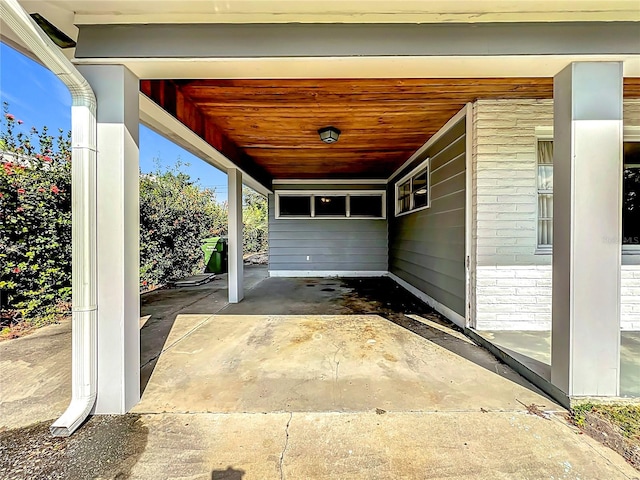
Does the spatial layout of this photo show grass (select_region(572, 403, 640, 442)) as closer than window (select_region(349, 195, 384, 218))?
Yes

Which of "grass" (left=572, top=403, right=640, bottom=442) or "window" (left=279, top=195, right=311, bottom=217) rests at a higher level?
"window" (left=279, top=195, right=311, bottom=217)

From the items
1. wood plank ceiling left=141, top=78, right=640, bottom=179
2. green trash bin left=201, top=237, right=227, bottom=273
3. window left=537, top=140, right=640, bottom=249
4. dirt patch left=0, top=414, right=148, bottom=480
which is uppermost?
wood plank ceiling left=141, top=78, right=640, bottom=179

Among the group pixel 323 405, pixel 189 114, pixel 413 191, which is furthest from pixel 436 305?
pixel 189 114

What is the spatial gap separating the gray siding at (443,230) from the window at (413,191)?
0.15 m

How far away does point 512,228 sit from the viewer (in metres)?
3.31

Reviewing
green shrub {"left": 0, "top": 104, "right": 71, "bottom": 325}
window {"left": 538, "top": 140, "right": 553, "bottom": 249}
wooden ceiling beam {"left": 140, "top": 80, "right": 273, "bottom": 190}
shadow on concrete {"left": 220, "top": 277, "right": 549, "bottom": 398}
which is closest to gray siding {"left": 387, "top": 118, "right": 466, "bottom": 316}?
shadow on concrete {"left": 220, "top": 277, "right": 549, "bottom": 398}

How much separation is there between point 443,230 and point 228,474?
12.5 feet

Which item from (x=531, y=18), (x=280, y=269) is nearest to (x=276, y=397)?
(x=531, y=18)

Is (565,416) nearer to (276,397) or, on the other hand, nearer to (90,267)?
(276,397)

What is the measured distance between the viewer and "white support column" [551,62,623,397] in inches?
74.9

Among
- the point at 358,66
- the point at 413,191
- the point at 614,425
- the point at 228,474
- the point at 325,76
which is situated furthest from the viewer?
the point at 413,191

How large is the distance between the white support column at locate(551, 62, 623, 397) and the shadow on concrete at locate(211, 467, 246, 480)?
213 cm

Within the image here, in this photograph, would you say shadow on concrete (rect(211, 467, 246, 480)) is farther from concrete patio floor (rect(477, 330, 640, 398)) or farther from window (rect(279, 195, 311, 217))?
window (rect(279, 195, 311, 217))

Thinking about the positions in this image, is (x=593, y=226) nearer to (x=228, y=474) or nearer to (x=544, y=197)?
(x=544, y=197)
